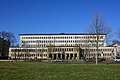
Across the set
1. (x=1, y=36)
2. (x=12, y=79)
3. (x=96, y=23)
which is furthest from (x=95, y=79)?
(x=1, y=36)

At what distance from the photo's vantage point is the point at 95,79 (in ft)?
46.9

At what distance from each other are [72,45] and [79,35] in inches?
369

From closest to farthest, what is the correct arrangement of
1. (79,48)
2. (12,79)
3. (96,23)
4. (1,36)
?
(12,79)
(96,23)
(1,36)
(79,48)

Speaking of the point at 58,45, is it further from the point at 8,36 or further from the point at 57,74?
the point at 57,74

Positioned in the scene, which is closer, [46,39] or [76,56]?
[76,56]

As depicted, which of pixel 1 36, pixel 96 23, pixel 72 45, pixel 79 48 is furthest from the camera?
pixel 72 45

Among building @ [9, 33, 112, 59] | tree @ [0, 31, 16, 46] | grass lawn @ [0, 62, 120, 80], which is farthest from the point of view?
building @ [9, 33, 112, 59]

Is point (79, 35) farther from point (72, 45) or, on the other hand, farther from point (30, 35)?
point (30, 35)

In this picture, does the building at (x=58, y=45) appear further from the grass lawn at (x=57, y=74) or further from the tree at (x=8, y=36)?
the grass lawn at (x=57, y=74)

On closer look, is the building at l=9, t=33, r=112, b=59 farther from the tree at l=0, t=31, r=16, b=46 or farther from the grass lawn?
the grass lawn

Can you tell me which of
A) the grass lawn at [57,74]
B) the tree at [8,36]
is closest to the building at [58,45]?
the tree at [8,36]

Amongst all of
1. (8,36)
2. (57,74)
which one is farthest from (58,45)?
(57,74)

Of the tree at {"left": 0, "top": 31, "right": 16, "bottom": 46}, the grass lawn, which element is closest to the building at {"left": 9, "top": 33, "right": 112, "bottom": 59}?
the tree at {"left": 0, "top": 31, "right": 16, "bottom": 46}

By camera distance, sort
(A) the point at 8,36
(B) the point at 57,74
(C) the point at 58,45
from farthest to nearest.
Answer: (C) the point at 58,45
(A) the point at 8,36
(B) the point at 57,74
